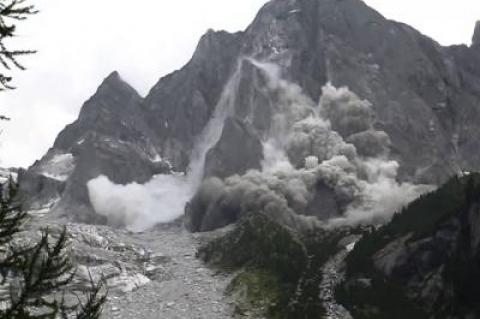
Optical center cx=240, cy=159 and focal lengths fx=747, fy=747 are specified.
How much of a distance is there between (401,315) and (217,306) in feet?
146

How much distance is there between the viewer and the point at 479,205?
595 ft

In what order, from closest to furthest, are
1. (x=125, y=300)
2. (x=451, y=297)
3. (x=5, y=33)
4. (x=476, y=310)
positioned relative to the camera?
(x=5, y=33)
(x=476, y=310)
(x=451, y=297)
(x=125, y=300)

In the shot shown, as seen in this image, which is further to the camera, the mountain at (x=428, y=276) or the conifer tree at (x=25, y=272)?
the mountain at (x=428, y=276)

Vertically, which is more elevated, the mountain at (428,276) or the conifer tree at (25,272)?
the conifer tree at (25,272)

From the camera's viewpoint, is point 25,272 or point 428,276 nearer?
point 25,272

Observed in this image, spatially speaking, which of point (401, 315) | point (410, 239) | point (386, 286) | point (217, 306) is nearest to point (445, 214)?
point (410, 239)

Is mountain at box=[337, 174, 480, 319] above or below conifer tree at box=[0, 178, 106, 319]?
below

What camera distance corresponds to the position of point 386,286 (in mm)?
186000

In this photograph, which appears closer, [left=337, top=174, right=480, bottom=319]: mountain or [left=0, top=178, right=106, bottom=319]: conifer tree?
[left=0, top=178, right=106, bottom=319]: conifer tree

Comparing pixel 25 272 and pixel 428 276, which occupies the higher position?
pixel 25 272

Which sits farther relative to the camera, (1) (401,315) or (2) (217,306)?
(2) (217,306)

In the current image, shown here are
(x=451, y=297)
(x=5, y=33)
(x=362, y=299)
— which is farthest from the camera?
(x=362, y=299)

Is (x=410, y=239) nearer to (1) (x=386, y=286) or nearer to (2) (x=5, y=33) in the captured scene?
(1) (x=386, y=286)

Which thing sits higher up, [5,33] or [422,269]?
[5,33]
